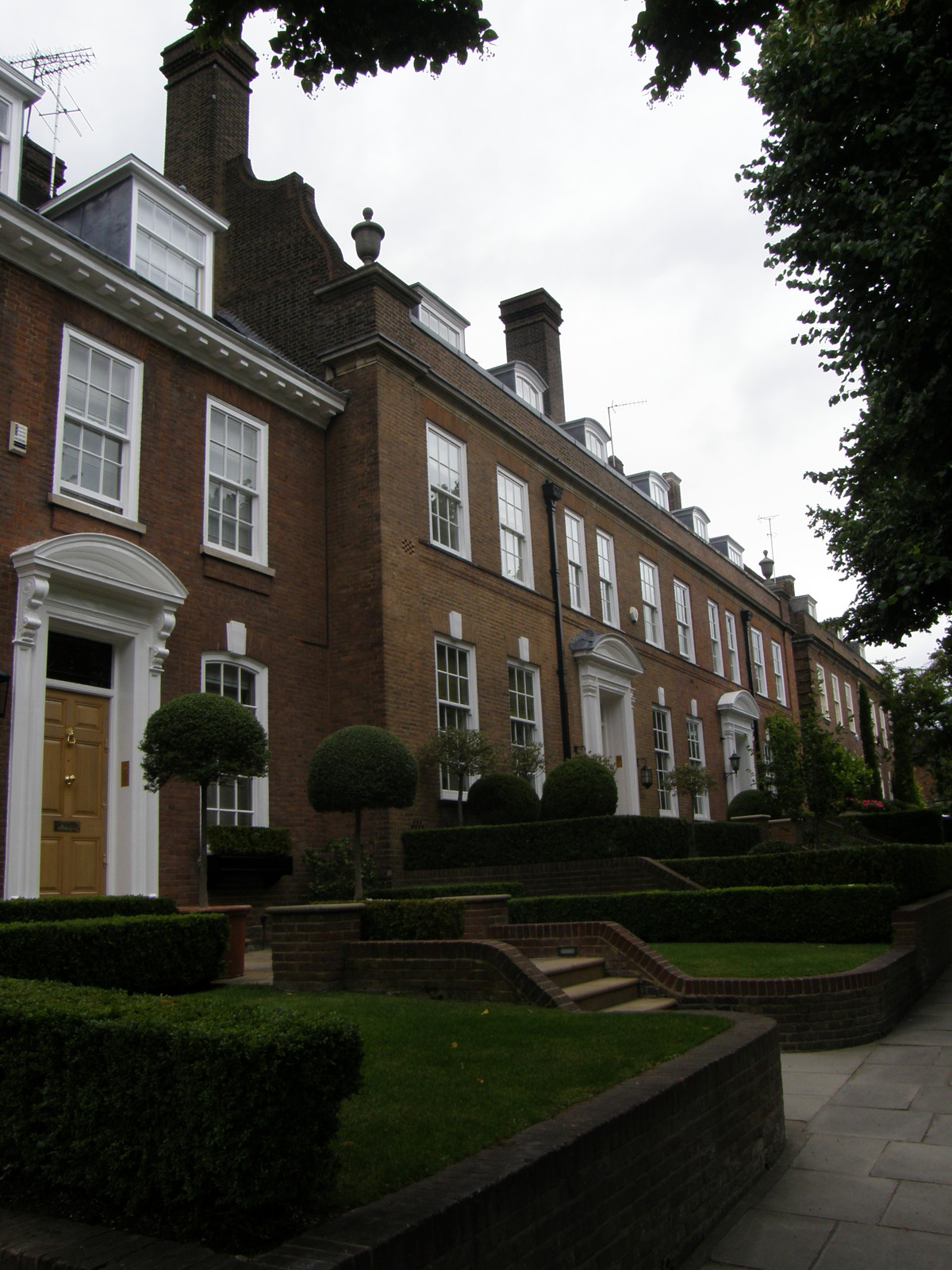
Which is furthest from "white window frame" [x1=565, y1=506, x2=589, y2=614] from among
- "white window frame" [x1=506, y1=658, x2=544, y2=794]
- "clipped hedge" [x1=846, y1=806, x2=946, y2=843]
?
"clipped hedge" [x1=846, y1=806, x2=946, y2=843]

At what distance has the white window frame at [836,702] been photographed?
43375 millimetres

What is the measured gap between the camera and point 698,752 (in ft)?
91.9

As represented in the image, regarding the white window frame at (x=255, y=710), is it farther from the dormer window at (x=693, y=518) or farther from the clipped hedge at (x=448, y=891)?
the dormer window at (x=693, y=518)

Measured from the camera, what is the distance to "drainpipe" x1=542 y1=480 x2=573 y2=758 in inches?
804

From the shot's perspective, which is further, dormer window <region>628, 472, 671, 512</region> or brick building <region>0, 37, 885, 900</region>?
dormer window <region>628, 472, 671, 512</region>

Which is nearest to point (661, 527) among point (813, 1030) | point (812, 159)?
point (812, 159)

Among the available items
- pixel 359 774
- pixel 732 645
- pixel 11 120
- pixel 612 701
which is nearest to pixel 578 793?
pixel 359 774

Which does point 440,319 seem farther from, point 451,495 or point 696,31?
point 696,31

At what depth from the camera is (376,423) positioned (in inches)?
660

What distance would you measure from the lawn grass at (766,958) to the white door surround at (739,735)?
17.3 m

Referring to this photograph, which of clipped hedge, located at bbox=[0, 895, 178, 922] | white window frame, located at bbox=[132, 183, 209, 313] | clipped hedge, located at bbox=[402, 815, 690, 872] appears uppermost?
white window frame, located at bbox=[132, 183, 209, 313]

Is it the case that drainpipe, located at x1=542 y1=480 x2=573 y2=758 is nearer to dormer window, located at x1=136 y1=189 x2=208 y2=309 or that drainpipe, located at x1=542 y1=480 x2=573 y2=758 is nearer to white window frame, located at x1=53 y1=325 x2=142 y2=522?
dormer window, located at x1=136 y1=189 x2=208 y2=309

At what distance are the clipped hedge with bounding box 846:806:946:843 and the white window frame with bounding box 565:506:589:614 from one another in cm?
854

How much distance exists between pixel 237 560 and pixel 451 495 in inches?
206
